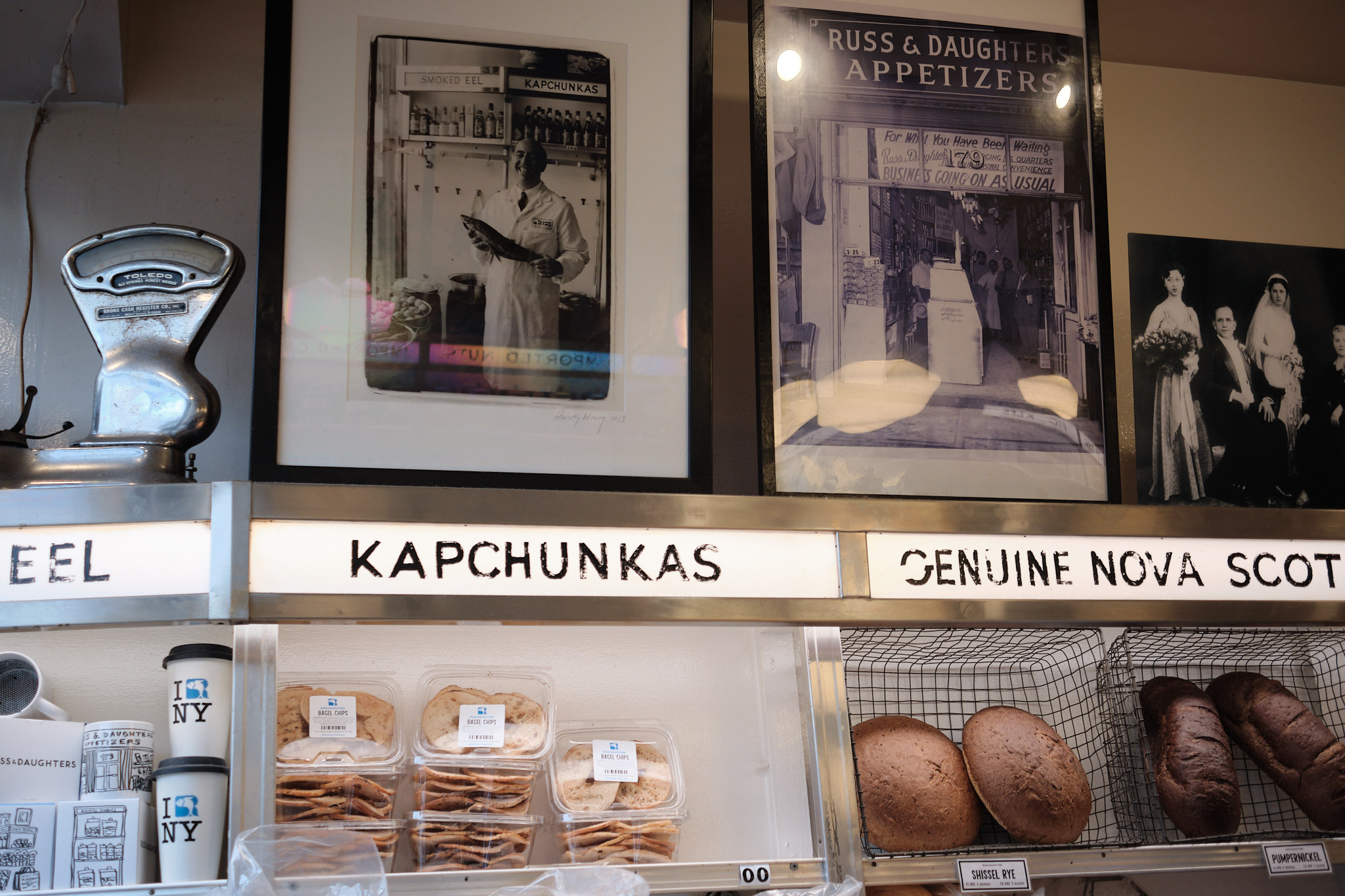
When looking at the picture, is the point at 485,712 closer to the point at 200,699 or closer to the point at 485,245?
the point at 200,699

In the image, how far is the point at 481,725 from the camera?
5.31 feet

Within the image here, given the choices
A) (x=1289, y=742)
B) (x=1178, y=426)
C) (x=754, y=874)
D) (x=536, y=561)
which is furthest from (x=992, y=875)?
(x=1178, y=426)

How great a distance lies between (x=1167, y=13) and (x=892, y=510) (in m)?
1.44

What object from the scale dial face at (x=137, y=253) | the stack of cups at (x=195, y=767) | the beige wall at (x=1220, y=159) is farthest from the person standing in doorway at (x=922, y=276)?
the stack of cups at (x=195, y=767)

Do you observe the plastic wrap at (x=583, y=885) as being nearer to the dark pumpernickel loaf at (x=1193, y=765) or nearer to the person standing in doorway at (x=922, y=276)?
the dark pumpernickel loaf at (x=1193, y=765)

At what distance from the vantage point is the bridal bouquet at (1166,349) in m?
2.37

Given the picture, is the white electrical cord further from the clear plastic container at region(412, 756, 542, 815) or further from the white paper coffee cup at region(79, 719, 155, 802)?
the clear plastic container at region(412, 756, 542, 815)

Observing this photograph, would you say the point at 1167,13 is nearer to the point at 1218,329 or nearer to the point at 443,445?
the point at 1218,329

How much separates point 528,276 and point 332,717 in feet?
2.51

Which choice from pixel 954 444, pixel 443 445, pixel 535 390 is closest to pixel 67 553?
pixel 443 445

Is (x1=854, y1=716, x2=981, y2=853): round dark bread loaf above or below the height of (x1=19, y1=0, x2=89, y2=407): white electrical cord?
below

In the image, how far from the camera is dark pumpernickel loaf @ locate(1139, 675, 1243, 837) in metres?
1.77

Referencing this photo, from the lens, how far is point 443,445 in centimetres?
180

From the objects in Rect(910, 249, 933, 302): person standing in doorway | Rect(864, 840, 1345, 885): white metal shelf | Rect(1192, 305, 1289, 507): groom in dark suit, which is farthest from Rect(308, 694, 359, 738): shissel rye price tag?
Rect(1192, 305, 1289, 507): groom in dark suit
